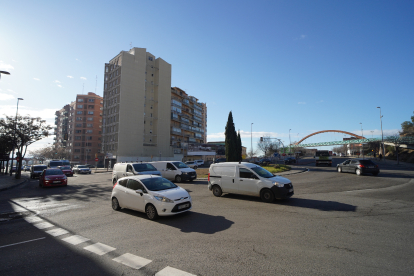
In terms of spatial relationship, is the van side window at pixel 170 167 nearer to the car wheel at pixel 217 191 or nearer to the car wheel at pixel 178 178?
the car wheel at pixel 178 178

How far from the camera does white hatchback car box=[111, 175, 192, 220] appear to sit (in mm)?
7504

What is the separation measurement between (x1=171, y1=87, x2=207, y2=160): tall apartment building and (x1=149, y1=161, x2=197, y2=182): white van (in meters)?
50.5

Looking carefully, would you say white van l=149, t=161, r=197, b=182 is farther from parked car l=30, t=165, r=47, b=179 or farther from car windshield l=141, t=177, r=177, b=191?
parked car l=30, t=165, r=47, b=179

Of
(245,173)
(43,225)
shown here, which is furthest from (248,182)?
(43,225)

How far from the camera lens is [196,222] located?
7.20 meters

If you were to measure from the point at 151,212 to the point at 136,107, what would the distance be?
5734 centimetres

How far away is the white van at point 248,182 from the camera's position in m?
9.83

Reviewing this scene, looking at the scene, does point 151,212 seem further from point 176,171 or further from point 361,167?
point 361,167

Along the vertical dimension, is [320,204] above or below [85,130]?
below

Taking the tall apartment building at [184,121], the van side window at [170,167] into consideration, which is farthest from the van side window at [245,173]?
the tall apartment building at [184,121]

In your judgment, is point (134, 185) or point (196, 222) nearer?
point (196, 222)

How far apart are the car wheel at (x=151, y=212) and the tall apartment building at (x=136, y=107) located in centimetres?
5229

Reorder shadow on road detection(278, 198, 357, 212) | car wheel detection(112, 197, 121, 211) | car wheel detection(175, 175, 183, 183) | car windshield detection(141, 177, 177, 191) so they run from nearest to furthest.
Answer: car windshield detection(141, 177, 177, 191) → shadow on road detection(278, 198, 357, 212) → car wheel detection(112, 197, 121, 211) → car wheel detection(175, 175, 183, 183)

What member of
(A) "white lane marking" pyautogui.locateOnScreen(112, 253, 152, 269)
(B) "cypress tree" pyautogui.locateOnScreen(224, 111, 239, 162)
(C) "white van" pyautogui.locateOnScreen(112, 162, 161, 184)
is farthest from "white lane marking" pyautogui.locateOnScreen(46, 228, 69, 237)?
(B) "cypress tree" pyautogui.locateOnScreen(224, 111, 239, 162)
